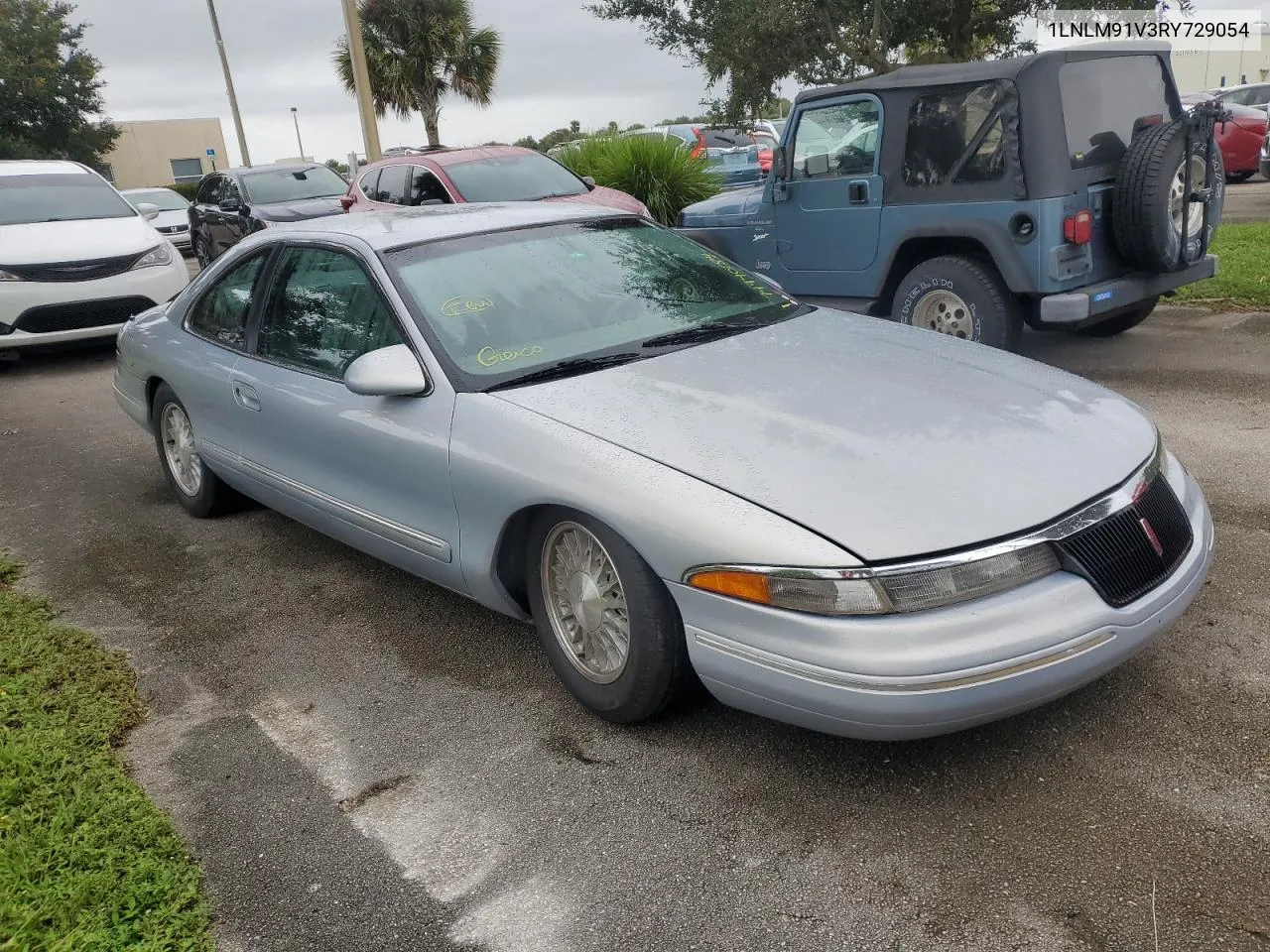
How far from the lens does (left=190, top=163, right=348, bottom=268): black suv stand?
44.6 feet

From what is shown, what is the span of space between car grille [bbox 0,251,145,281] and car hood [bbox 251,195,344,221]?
3443 millimetres

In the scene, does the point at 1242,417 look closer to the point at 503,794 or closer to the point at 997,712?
the point at 997,712

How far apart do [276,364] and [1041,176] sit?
13.8 ft

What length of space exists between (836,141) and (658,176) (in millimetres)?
5758

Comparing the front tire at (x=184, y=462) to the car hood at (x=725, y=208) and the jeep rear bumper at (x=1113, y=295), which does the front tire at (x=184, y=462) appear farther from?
the jeep rear bumper at (x=1113, y=295)

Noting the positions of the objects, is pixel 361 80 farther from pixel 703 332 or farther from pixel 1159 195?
pixel 703 332

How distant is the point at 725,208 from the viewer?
8.10 metres

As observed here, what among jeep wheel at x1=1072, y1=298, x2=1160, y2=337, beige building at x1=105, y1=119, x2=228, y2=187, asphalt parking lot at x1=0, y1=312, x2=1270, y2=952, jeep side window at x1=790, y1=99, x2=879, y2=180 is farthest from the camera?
beige building at x1=105, y1=119, x2=228, y2=187

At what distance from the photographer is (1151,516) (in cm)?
299

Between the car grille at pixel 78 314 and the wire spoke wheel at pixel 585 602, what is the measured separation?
8062 millimetres

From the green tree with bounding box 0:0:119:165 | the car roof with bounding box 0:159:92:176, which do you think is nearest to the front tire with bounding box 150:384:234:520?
the car roof with bounding box 0:159:92:176

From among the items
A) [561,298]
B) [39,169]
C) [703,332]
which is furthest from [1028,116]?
[39,169]

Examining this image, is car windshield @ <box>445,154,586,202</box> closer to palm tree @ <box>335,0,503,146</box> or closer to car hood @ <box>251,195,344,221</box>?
car hood @ <box>251,195,344,221</box>

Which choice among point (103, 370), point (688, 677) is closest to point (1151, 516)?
point (688, 677)
